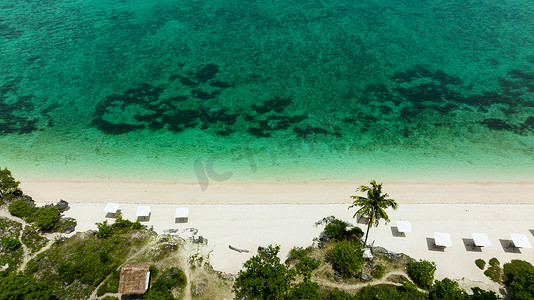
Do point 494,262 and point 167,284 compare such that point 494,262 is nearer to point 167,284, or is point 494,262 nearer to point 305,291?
point 305,291

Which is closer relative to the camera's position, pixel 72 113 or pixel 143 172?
pixel 143 172

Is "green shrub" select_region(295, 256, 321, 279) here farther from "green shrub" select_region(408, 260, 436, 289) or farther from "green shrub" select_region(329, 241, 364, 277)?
"green shrub" select_region(408, 260, 436, 289)

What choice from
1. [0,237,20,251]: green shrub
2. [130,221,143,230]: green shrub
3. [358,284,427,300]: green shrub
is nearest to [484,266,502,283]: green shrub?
[358,284,427,300]: green shrub

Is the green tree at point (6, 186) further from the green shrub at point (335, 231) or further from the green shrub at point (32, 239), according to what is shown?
the green shrub at point (335, 231)

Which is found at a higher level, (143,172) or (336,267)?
(143,172)

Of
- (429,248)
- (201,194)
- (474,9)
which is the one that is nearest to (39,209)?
(201,194)

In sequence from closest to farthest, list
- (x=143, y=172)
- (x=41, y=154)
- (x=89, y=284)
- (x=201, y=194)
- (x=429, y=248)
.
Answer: (x=89, y=284), (x=429, y=248), (x=201, y=194), (x=143, y=172), (x=41, y=154)

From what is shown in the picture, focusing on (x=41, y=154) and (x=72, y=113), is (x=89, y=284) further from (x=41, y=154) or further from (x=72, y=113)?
(x=72, y=113)
